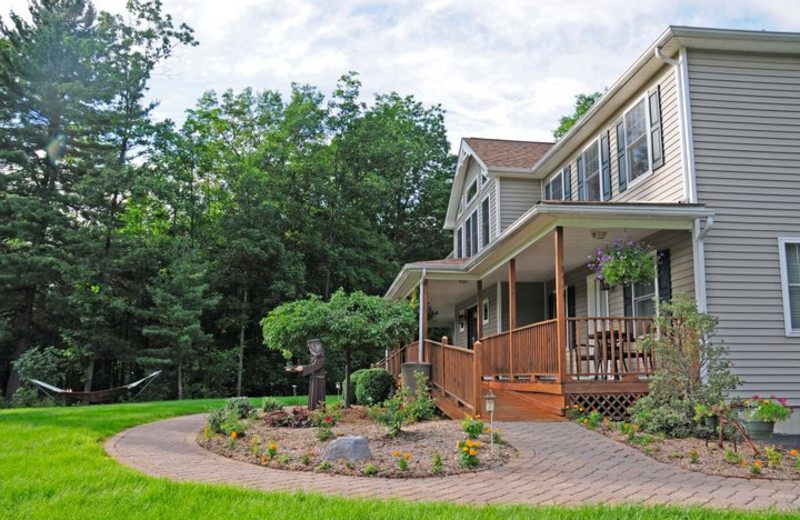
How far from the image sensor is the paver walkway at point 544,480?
483 cm

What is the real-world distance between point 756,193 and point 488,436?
6.07 metres

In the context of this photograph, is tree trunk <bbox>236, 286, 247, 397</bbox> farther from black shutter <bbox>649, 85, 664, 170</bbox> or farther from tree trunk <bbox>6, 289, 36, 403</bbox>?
black shutter <bbox>649, 85, 664, 170</bbox>

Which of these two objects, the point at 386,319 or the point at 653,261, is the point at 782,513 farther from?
the point at 386,319

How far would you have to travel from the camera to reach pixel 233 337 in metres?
26.3

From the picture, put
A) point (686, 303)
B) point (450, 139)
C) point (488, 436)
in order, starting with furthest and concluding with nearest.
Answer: point (450, 139) → point (686, 303) → point (488, 436)

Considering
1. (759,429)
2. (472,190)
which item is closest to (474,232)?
(472,190)

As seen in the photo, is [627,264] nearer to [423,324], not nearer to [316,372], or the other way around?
[316,372]

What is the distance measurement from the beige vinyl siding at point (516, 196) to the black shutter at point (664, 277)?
6.68 m

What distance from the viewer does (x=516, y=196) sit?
16719mm

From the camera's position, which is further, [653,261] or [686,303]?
[653,261]

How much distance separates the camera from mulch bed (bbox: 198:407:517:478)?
5.91m

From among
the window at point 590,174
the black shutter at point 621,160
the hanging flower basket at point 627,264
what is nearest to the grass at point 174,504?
the hanging flower basket at point 627,264

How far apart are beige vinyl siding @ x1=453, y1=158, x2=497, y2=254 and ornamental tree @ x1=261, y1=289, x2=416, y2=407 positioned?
248 inches

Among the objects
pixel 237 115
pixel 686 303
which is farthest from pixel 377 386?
pixel 237 115
